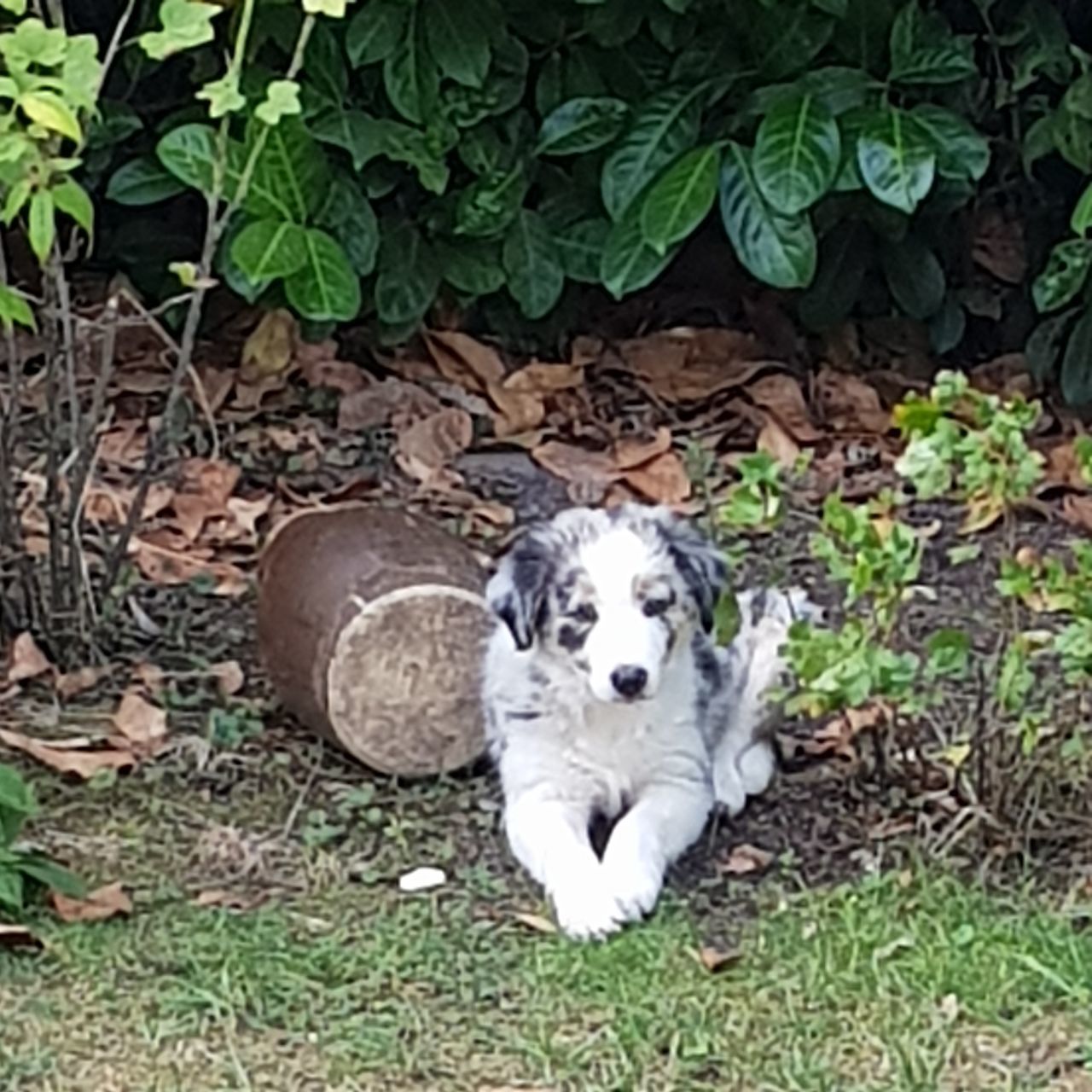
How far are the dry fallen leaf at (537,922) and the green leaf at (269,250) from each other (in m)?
1.91

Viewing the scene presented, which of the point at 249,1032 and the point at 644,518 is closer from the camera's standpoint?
the point at 249,1032

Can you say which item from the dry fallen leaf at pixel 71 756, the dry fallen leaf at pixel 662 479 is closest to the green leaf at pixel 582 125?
the dry fallen leaf at pixel 662 479

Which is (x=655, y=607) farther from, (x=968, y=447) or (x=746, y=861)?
(x=968, y=447)

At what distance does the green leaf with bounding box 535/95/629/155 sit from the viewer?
24.3ft

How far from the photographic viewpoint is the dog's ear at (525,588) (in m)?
5.24

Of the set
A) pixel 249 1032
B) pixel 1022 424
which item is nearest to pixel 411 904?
pixel 249 1032

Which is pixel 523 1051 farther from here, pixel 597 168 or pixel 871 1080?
pixel 597 168

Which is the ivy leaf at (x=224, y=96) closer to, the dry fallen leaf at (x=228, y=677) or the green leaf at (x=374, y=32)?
the dry fallen leaf at (x=228, y=677)

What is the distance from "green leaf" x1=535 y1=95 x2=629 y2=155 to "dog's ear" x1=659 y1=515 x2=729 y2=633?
230 centimetres

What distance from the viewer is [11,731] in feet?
18.7

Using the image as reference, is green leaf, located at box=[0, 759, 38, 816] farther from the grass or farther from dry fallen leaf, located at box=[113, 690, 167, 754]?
dry fallen leaf, located at box=[113, 690, 167, 754]

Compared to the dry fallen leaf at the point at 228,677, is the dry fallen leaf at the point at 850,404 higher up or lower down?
lower down

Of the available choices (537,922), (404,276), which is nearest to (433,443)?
(404,276)

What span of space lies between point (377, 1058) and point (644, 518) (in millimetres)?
1320
